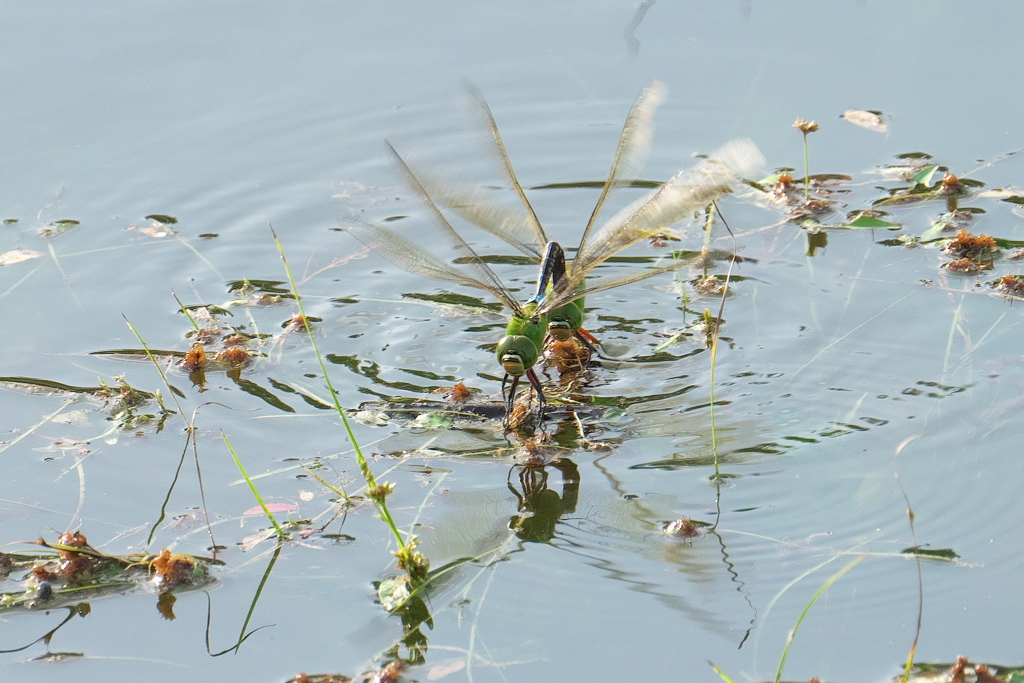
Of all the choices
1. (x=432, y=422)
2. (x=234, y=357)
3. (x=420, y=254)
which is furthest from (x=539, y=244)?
(x=234, y=357)

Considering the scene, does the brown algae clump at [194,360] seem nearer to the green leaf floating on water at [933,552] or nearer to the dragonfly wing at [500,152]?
the dragonfly wing at [500,152]

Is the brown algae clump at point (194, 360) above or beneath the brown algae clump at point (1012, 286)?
beneath

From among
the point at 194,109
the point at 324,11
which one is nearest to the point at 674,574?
the point at 194,109

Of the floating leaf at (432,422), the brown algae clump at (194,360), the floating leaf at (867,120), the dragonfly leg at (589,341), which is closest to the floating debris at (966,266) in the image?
the floating leaf at (867,120)

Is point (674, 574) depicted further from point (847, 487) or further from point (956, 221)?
point (956, 221)

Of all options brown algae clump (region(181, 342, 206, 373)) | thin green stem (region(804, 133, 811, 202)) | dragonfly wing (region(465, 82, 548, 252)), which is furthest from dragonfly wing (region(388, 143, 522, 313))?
thin green stem (region(804, 133, 811, 202))

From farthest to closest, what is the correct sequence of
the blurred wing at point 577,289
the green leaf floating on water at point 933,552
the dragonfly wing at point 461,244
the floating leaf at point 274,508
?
the dragonfly wing at point 461,244 → the blurred wing at point 577,289 → the floating leaf at point 274,508 → the green leaf floating on water at point 933,552

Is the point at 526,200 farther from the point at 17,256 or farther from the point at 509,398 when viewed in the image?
the point at 17,256
